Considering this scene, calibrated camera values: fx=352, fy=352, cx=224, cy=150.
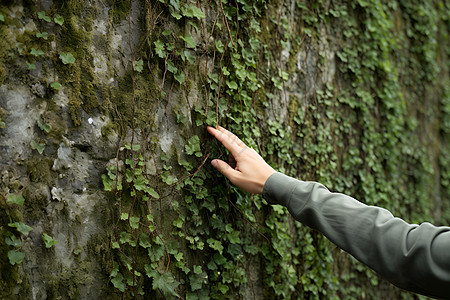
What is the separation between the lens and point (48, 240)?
1.54 m

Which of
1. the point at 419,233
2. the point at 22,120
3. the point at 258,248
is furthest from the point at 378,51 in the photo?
the point at 22,120

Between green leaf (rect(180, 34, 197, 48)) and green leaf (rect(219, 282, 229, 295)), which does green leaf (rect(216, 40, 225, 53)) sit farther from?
green leaf (rect(219, 282, 229, 295))

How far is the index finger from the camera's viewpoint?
191 cm

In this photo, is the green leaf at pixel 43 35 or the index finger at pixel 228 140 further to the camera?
the index finger at pixel 228 140

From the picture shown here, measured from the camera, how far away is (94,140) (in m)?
1.72

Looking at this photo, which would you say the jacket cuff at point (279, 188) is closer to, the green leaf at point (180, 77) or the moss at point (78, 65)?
the green leaf at point (180, 77)

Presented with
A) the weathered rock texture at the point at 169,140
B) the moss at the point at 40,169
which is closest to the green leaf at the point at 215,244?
the weathered rock texture at the point at 169,140

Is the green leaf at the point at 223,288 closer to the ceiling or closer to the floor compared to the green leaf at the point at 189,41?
closer to the floor

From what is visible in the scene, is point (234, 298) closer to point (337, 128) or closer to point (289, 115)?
point (289, 115)

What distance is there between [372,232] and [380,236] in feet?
0.11

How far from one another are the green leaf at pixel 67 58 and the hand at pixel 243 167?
0.78 m

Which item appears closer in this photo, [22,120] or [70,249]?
[22,120]

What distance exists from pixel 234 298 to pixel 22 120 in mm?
1540

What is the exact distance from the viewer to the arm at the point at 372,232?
120 cm
